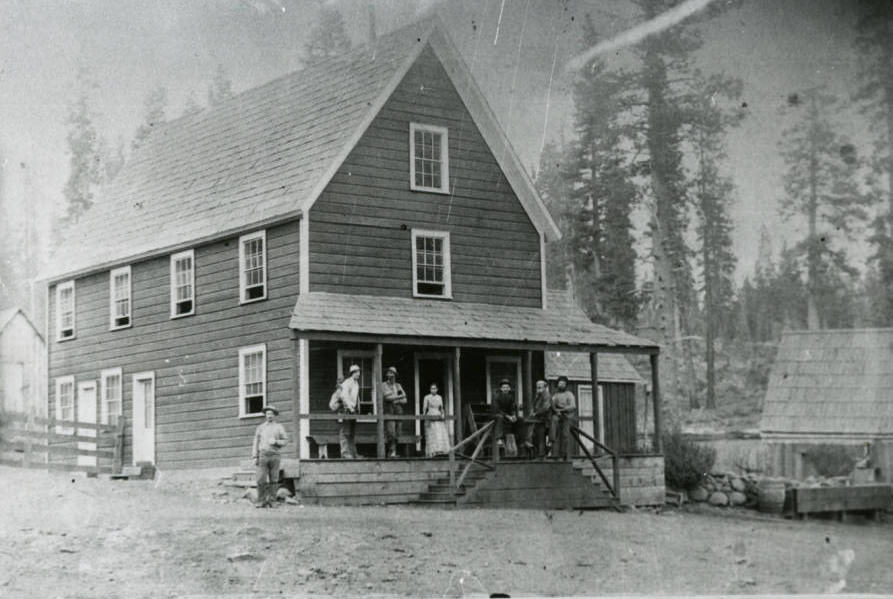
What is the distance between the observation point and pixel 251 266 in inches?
803

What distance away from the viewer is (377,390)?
1816 cm

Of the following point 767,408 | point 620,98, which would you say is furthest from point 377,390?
point 620,98

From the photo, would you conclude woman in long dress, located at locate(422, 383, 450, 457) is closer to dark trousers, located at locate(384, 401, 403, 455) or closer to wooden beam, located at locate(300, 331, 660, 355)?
dark trousers, located at locate(384, 401, 403, 455)

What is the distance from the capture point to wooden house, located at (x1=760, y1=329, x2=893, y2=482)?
19.4 meters

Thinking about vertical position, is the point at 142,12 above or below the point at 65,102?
above

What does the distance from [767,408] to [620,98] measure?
11.7 metres

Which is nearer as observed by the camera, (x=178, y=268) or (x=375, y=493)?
(x=375, y=493)

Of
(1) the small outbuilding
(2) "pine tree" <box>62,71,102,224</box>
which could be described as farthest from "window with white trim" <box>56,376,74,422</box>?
(1) the small outbuilding

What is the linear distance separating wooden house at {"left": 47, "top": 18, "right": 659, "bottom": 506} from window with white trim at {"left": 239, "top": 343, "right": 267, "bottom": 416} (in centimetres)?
4

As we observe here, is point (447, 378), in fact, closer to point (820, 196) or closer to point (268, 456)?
point (268, 456)

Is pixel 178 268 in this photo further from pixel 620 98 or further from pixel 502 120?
pixel 620 98

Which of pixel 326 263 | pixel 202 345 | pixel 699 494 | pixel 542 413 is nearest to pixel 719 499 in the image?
pixel 699 494

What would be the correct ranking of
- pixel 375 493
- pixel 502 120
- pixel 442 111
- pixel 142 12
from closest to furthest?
1. pixel 142 12
2. pixel 375 493
3. pixel 502 120
4. pixel 442 111

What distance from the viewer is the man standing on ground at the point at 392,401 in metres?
19.0
